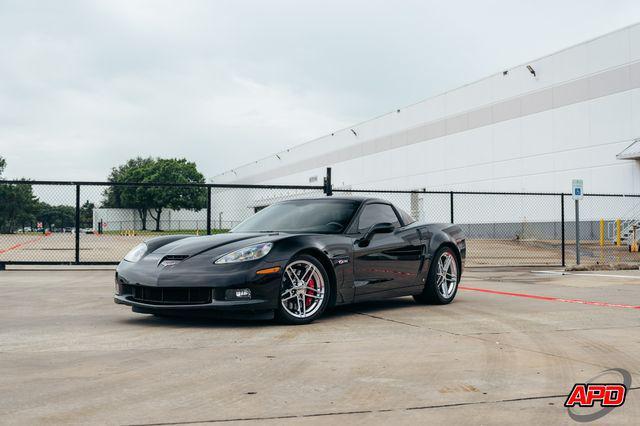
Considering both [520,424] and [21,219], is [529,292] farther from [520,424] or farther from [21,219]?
[21,219]

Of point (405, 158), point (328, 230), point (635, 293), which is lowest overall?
point (635, 293)

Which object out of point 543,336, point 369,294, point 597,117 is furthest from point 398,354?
point 597,117

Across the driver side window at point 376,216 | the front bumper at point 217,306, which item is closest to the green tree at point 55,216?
the driver side window at point 376,216

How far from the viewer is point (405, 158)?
156 ft

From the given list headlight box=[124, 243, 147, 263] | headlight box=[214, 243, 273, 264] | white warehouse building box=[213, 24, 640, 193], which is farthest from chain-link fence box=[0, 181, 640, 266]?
headlight box=[214, 243, 273, 264]

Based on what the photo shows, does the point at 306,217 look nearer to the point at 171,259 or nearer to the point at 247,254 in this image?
the point at 247,254

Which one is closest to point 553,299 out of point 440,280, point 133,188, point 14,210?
point 440,280

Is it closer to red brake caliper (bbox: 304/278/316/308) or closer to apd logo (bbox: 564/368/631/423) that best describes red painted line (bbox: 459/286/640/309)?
red brake caliper (bbox: 304/278/316/308)

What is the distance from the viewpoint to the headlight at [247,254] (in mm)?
6254

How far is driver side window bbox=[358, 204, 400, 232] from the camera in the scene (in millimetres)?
7480

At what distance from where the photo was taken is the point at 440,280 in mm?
8406

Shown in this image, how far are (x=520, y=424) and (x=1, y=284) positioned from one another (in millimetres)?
9603

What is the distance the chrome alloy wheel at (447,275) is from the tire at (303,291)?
2.10 meters

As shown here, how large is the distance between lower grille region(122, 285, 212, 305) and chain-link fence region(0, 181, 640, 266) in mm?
6840
